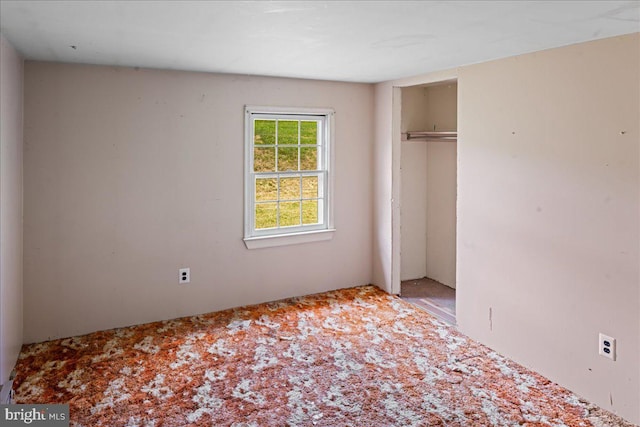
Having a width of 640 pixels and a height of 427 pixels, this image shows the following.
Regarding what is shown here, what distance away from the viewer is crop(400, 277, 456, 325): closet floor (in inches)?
177

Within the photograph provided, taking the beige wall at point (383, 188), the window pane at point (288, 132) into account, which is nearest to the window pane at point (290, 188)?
the window pane at point (288, 132)

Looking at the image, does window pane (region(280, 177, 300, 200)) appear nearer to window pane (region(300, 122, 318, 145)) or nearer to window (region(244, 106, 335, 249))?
window (region(244, 106, 335, 249))

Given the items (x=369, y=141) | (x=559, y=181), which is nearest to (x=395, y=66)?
(x=369, y=141)

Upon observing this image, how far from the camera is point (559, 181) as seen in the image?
307 centimetres

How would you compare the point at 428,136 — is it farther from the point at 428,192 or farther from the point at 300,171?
the point at 300,171

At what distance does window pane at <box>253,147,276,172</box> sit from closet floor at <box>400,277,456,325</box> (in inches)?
76.1

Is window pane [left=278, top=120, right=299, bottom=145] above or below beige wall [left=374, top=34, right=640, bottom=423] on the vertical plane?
above

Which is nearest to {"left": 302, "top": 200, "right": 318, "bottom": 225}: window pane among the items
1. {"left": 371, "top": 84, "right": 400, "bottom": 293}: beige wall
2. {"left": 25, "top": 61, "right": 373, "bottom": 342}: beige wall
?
{"left": 25, "top": 61, "right": 373, "bottom": 342}: beige wall

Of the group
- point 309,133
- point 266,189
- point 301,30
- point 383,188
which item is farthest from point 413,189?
point 301,30

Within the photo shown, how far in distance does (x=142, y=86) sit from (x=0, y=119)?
1307 millimetres

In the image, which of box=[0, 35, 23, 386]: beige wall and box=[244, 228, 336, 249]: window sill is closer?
box=[0, 35, 23, 386]: beige wall

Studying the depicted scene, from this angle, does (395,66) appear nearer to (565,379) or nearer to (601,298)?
(601,298)

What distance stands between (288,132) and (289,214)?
0.84m

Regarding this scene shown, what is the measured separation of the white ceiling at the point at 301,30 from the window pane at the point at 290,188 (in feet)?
4.46
